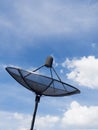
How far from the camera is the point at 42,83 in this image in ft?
110

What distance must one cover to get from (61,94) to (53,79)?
2.70 m

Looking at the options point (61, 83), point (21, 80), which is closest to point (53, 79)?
point (61, 83)

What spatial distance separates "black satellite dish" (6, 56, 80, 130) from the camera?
104 ft

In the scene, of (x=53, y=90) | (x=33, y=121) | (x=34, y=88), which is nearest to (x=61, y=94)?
(x=53, y=90)

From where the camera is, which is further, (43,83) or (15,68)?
(43,83)

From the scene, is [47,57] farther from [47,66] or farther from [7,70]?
[7,70]

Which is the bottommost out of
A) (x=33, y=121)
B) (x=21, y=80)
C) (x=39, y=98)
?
(x=33, y=121)

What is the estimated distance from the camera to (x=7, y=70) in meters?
32.1

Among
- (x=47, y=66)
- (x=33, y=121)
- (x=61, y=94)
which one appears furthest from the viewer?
(x=61, y=94)

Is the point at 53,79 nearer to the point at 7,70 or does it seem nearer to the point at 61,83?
the point at 61,83

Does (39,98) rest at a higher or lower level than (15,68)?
lower

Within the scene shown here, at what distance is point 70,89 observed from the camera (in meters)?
33.5

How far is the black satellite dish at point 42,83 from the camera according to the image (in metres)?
31.6

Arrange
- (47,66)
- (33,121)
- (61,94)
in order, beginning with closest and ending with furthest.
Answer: (33,121)
(47,66)
(61,94)
